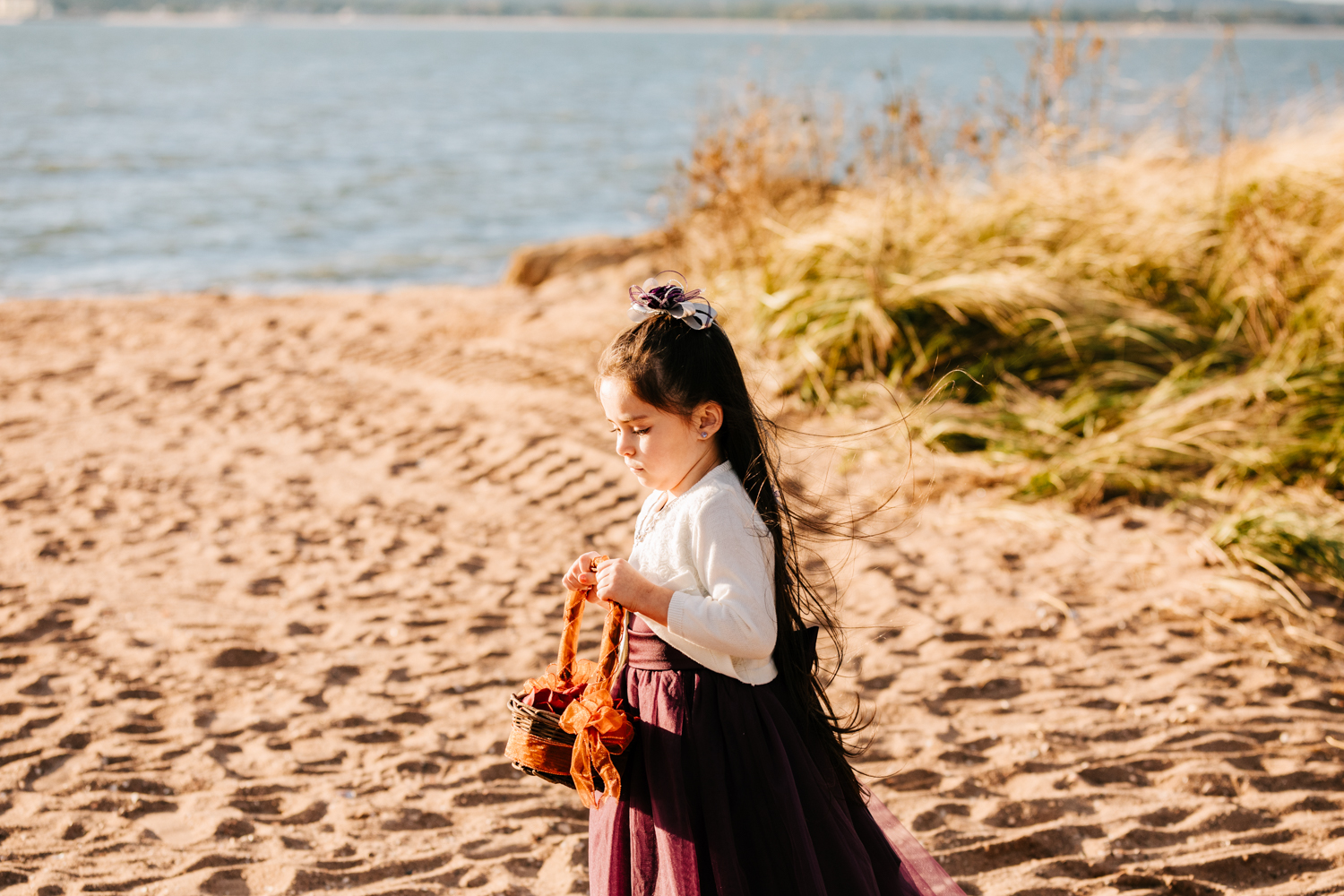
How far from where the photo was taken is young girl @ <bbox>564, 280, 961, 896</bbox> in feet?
5.94

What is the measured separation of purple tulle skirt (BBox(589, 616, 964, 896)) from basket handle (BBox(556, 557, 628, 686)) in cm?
4

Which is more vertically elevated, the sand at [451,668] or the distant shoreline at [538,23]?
the distant shoreline at [538,23]

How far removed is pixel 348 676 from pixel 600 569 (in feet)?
7.84

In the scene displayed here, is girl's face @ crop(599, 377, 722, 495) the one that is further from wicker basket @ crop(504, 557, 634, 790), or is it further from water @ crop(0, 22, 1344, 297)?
water @ crop(0, 22, 1344, 297)

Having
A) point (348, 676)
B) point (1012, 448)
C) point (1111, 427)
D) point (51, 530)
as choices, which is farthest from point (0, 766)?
point (1111, 427)

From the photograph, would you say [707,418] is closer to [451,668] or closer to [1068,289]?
[451,668]

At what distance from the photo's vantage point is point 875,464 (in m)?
5.41

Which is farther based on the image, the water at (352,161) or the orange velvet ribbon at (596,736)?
the water at (352,161)

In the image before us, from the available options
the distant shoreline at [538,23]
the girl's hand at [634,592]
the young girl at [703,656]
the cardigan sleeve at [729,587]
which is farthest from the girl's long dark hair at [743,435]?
the distant shoreline at [538,23]

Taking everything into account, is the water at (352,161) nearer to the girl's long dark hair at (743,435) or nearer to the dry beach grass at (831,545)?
the dry beach grass at (831,545)

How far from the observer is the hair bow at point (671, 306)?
6.14 feet

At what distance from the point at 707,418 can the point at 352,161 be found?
20682 millimetres

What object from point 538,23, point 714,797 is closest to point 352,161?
point 714,797

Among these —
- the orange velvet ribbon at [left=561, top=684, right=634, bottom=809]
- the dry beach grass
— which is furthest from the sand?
the orange velvet ribbon at [left=561, top=684, right=634, bottom=809]
